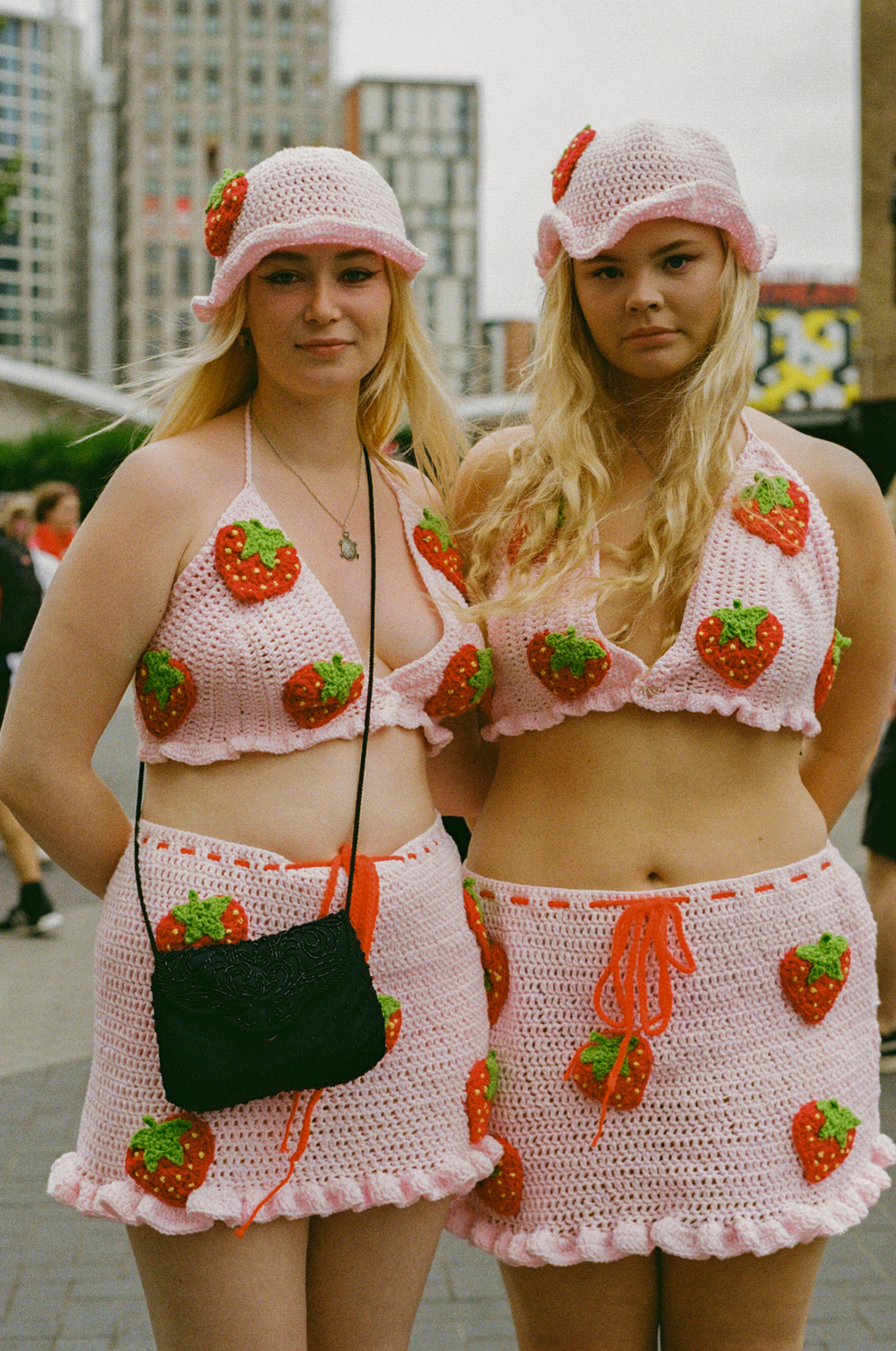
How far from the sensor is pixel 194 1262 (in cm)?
211

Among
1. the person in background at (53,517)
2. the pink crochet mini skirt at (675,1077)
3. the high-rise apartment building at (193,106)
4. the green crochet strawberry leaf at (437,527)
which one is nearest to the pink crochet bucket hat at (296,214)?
the green crochet strawberry leaf at (437,527)

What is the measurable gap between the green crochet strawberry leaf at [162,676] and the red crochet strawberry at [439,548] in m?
0.51

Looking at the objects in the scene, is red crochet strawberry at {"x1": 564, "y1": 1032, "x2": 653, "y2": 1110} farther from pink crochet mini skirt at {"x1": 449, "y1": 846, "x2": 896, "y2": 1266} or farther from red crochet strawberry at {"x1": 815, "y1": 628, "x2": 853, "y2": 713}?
red crochet strawberry at {"x1": 815, "y1": 628, "x2": 853, "y2": 713}

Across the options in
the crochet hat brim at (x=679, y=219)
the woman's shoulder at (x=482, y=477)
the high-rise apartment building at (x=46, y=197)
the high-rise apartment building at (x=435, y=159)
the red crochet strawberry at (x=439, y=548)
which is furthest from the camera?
the high-rise apartment building at (x=46, y=197)

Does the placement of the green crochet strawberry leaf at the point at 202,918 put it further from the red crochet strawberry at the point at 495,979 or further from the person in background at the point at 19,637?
the person in background at the point at 19,637

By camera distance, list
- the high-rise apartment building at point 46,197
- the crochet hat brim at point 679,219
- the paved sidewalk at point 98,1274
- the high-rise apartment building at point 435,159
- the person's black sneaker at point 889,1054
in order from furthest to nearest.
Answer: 1. the high-rise apartment building at point 46,197
2. the high-rise apartment building at point 435,159
3. the person's black sneaker at point 889,1054
4. the paved sidewalk at point 98,1274
5. the crochet hat brim at point 679,219

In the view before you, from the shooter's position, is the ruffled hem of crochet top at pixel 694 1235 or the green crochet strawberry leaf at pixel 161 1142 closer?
the green crochet strawberry leaf at pixel 161 1142

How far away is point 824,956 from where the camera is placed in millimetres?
2346

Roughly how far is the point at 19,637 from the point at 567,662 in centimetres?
632

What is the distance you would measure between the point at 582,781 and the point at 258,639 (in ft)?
1.90

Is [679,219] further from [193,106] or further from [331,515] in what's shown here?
[193,106]

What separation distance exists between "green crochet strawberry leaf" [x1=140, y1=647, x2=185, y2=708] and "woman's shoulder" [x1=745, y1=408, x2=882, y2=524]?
3.54 ft

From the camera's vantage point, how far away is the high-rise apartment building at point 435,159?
328 feet

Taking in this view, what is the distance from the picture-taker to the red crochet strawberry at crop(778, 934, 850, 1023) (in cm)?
233
